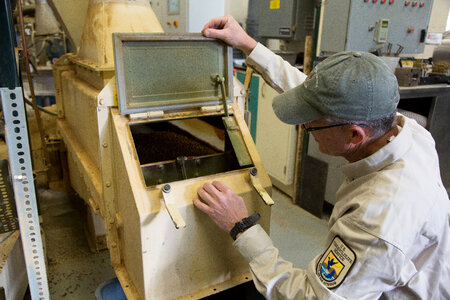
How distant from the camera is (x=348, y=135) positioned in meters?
0.92

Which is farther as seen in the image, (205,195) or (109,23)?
(109,23)

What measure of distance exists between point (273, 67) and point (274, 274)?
0.74 metres

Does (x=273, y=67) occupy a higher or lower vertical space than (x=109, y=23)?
lower

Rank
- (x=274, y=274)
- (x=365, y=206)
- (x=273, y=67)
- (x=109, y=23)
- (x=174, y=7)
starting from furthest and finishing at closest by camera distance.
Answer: (x=174, y=7)
(x=109, y=23)
(x=273, y=67)
(x=274, y=274)
(x=365, y=206)

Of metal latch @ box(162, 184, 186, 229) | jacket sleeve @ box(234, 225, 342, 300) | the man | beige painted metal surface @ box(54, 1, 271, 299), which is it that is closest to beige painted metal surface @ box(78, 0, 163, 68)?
beige painted metal surface @ box(54, 1, 271, 299)

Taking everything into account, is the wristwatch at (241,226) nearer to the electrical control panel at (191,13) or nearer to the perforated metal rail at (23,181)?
the perforated metal rail at (23,181)

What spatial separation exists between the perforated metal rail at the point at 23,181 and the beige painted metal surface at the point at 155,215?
8.4 inches

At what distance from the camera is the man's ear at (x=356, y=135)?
892 mm

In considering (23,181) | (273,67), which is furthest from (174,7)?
(23,181)

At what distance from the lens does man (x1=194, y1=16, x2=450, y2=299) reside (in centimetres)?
80

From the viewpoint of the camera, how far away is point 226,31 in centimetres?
118

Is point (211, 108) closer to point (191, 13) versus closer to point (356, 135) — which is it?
point (356, 135)

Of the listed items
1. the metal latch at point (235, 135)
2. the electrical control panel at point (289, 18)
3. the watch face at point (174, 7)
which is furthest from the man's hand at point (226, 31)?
the watch face at point (174, 7)

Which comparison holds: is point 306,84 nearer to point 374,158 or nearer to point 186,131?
point 374,158
